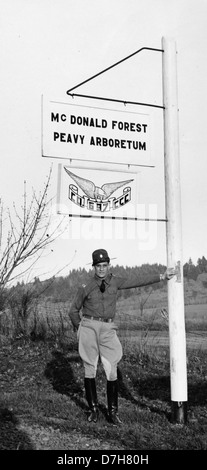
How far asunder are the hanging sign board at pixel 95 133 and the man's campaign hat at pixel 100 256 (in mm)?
1241

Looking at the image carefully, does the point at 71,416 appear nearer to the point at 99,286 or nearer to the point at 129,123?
the point at 99,286

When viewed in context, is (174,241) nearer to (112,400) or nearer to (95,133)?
(95,133)

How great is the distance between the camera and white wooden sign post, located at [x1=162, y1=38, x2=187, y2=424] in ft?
25.5

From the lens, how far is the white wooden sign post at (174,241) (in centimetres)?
777

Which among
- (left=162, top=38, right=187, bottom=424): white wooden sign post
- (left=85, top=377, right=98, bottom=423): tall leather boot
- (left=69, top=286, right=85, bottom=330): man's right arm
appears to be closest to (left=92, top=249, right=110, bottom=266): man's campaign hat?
(left=69, top=286, right=85, bottom=330): man's right arm

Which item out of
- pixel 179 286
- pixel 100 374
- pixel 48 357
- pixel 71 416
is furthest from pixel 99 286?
pixel 48 357

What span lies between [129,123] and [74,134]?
79 centimetres

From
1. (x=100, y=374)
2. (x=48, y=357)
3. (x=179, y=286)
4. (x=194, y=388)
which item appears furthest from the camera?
(x=48, y=357)

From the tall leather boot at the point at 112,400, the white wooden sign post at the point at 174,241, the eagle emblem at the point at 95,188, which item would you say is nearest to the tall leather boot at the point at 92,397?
the tall leather boot at the point at 112,400

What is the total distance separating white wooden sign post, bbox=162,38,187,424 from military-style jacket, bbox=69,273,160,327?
1.10 ft

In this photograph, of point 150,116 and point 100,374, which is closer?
point 150,116

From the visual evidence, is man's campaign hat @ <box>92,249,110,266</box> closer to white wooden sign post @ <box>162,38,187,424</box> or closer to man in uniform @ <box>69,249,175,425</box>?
man in uniform @ <box>69,249,175,425</box>

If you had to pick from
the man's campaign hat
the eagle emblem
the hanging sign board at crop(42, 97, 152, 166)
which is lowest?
the man's campaign hat

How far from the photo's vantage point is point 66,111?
803cm
